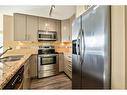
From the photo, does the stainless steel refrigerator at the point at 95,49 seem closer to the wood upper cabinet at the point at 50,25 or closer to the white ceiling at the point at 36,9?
the white ceiling at the point at 36,9

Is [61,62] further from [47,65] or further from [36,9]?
[36,9]

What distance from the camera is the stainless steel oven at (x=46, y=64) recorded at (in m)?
4.29

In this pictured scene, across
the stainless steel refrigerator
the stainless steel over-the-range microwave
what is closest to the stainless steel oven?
the stainless steel over-the-range microwave

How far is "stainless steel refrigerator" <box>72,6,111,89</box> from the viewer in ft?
4.91

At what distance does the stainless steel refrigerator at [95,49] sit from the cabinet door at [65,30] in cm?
256

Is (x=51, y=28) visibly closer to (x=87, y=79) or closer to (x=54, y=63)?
(x=54, y=63)

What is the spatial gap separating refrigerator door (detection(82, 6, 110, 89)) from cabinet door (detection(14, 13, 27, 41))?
8.86ft

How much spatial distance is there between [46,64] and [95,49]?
2.92 m

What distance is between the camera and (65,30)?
4910 mm

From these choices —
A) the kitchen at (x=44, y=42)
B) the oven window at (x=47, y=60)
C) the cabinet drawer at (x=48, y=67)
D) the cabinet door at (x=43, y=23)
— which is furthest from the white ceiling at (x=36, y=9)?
the cabinet drawer at (x=48, y=67)

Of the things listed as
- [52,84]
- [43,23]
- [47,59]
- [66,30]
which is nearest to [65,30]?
[66,30]

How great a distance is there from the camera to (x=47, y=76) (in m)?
4.42
